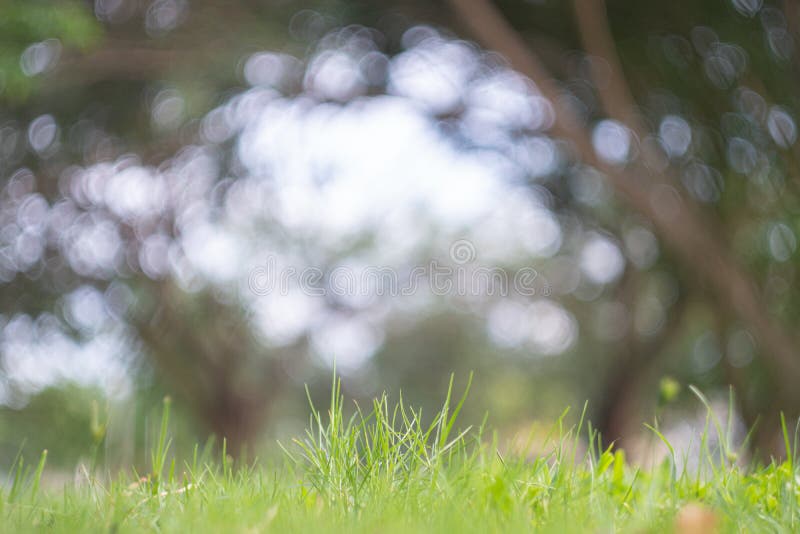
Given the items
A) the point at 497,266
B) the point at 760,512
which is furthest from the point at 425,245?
the point at 760,512

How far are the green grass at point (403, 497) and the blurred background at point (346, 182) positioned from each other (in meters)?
0.23

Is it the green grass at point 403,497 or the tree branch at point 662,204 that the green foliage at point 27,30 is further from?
the green grass at point 403,497

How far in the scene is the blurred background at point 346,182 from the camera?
584cm

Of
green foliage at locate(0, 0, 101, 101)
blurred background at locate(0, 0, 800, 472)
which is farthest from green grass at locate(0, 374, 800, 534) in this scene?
green foliage at locate(0, 0, 101, 101)

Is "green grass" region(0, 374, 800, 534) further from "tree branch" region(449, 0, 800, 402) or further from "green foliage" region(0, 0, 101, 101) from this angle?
"tree branch" region(449, 0, 800, 402)

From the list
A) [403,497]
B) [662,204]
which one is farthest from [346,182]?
[403,497]

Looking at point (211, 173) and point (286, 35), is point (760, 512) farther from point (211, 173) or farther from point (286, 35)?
point (211, 173)

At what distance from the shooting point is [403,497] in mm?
1557

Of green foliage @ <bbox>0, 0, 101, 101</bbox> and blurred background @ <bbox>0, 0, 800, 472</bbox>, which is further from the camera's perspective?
blurred background @ <bbox>0, 0, 800, 472</bbox>

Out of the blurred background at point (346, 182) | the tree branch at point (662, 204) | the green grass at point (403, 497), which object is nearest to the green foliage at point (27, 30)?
the blurred background at point (346, 182)

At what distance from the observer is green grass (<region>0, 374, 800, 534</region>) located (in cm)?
137

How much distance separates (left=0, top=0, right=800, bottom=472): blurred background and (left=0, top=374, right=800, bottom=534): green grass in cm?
23

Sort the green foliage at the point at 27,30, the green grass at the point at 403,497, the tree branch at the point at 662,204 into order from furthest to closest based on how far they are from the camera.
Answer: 1. the tree branch at the point at 662,204
2. the green foliage at the point at 27,30
3. the green grass at the point at 403,497

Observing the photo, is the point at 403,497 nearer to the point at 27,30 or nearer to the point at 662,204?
the point at 27,30
